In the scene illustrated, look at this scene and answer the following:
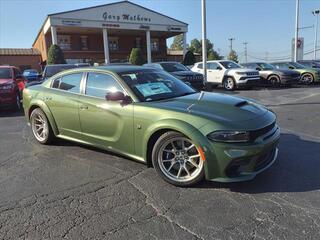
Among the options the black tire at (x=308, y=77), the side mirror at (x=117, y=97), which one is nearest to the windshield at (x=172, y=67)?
the black tire at (x=308, y=77)

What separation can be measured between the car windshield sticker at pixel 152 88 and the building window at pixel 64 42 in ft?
122

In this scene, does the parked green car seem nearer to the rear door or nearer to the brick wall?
the rear door

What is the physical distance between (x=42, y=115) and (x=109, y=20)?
102 feet

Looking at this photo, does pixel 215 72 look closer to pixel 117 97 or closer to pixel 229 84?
pixel 229 84

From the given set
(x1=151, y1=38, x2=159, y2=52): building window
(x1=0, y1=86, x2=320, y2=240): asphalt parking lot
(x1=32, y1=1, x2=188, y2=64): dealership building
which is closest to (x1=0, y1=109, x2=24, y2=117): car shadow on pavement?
(x1=0, y1=86, x2=320, y2=240): asphalt parking lot

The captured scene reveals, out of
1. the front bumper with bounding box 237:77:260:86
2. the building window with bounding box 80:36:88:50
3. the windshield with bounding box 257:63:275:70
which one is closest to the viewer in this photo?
the front bumper with bounding box 237:77:260:86

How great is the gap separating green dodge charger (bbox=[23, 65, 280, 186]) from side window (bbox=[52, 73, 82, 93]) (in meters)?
0.02

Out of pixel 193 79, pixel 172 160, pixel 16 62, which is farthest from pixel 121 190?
pixel 16 62

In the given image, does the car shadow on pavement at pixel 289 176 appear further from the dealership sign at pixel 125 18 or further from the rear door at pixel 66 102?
the dealership sign at pixel 125 18

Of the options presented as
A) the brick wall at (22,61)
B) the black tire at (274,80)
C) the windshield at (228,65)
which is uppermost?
the brick wall at (22,61)

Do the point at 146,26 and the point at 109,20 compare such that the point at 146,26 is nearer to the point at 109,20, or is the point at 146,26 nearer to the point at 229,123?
the point at 109,20

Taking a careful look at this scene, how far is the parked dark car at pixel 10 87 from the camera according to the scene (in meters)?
10.9

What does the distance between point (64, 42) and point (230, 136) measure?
3935 centimetres

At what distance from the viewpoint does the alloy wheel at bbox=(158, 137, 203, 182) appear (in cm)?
408
